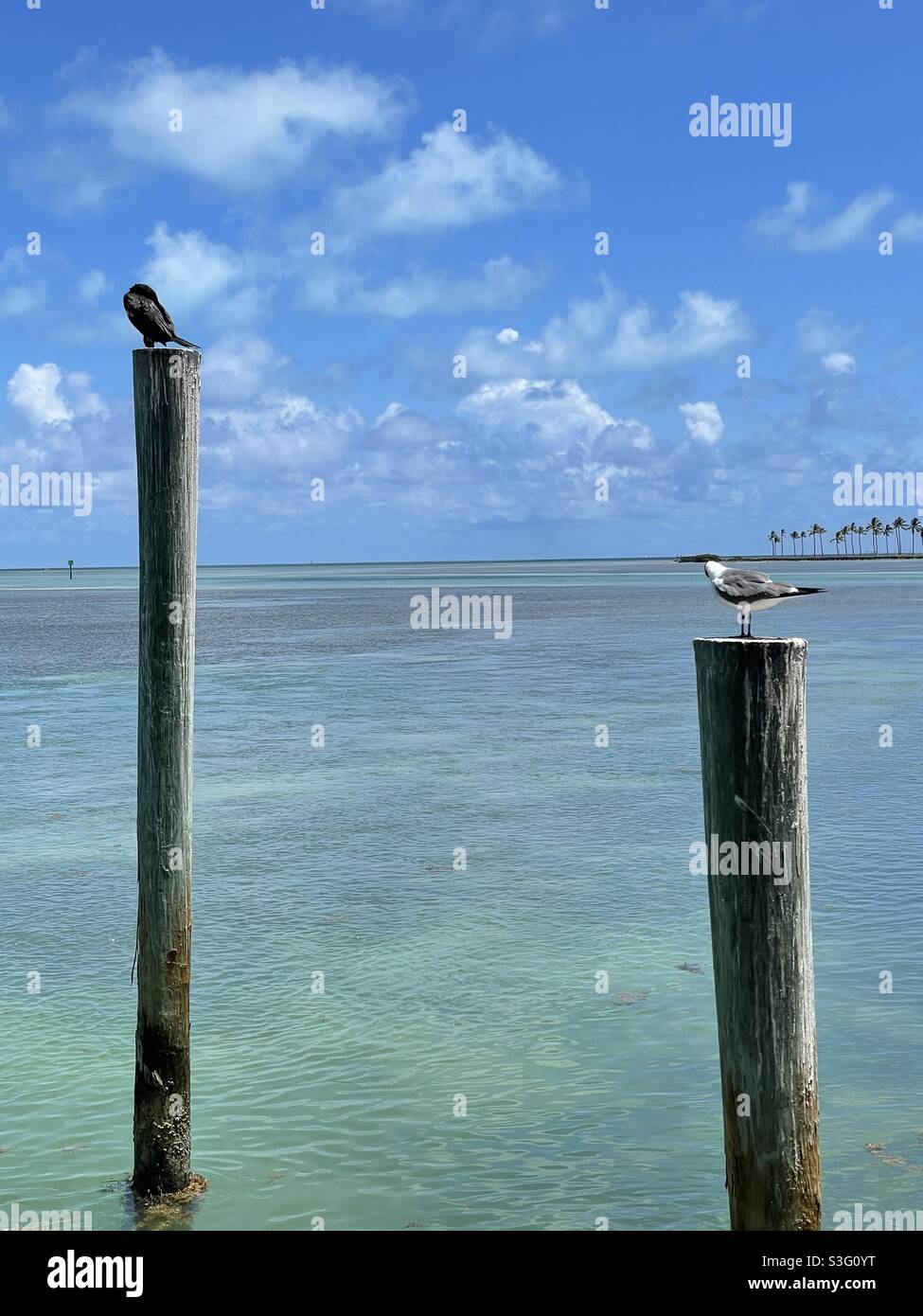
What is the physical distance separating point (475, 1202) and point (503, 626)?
48.4m

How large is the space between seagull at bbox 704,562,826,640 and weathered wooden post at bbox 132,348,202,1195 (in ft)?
8.52

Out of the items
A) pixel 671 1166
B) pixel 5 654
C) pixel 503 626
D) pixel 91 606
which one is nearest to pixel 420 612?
pixel 503 626

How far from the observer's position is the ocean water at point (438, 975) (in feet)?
22.7

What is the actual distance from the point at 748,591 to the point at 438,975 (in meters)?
5.26

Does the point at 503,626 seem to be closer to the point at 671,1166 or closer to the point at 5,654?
the point at 5,654

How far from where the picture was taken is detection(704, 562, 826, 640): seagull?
5.56 m
